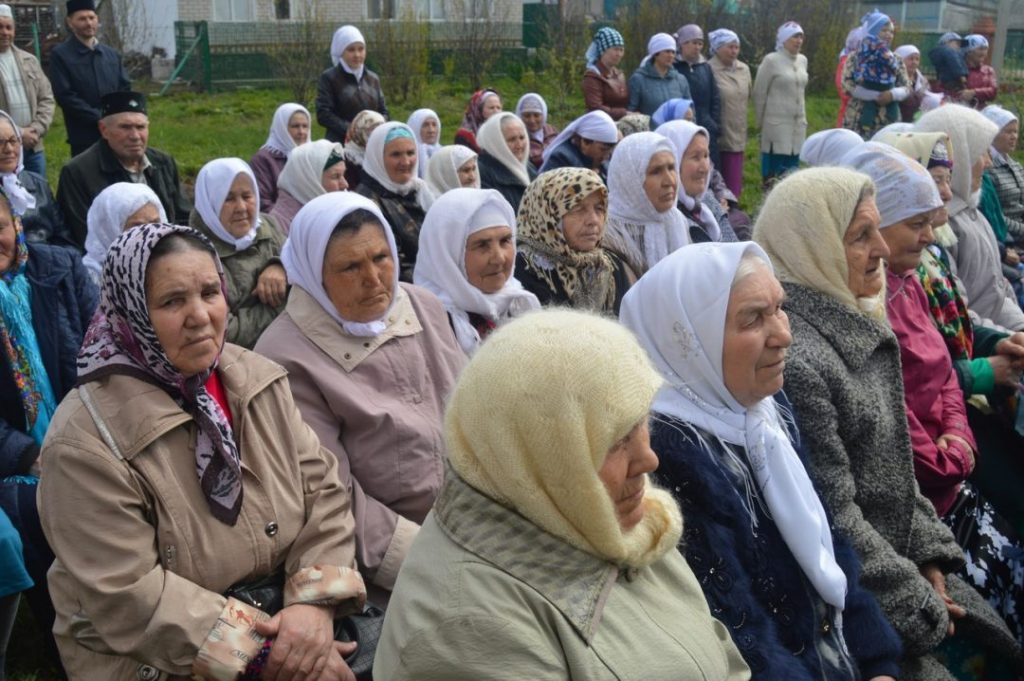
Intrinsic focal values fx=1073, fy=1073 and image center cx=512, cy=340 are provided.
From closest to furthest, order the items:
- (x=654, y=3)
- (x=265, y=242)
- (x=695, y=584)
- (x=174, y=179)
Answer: (x=695, y=584) < (x=265, y=242) < (x=174, y=179) < (x=654, y=3)

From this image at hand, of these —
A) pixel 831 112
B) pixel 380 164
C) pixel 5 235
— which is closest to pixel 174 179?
pixel 380 164

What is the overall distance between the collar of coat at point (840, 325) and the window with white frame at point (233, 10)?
24.3m

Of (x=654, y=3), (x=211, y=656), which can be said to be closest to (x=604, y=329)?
(x=211, y=656)

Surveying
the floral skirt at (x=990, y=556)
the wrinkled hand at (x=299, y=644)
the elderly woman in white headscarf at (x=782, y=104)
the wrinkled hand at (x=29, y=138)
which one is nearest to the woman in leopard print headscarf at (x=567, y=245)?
the floral skirt at (x=990, y=556)

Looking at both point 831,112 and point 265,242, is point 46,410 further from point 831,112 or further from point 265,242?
point 831,112

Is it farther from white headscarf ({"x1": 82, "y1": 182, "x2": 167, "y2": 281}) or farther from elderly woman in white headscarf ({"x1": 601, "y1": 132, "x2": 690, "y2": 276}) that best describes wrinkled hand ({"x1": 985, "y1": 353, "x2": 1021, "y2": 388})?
white headscarf ({"x1": 82, "y1": 182, "x2": 167, "y2": 281})

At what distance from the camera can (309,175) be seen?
24.1 feet

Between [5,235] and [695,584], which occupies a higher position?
[5,235]

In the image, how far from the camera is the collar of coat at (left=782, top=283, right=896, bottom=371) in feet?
11.3

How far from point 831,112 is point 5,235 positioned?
17.8m

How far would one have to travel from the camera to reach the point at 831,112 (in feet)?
64.9

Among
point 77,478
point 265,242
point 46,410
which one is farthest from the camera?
point 265,242

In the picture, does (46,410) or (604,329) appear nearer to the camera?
(604,329)

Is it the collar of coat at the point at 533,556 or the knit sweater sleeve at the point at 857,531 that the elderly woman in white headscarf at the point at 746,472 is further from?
the collar of coat at the point at 533,556
